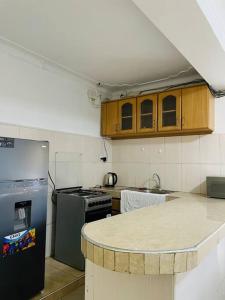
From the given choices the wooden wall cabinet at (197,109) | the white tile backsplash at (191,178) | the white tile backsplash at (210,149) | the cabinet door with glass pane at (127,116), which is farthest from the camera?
the cabinet door with glass pane at (127,116)

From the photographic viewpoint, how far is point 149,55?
91.4 inches

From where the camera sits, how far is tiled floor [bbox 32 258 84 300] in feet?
6.24

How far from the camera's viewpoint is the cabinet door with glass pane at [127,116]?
2.97m

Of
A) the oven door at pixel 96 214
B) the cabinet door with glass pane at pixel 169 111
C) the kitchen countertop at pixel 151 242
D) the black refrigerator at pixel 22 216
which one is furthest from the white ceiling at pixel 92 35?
the oven door at pixel 96 214

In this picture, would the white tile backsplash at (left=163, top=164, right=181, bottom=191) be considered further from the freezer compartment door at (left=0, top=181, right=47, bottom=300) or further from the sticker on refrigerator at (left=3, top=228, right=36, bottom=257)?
the sticker on refrigerator at (left=3, top=228, right=36, bottom=257)

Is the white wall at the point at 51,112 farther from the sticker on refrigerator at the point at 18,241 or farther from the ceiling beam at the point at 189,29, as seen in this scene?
the ceiling beam at the point at 189,29

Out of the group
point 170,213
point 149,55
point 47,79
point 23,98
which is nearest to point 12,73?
point 23,98

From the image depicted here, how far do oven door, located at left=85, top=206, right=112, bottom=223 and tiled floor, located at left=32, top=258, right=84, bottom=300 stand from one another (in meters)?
0.52

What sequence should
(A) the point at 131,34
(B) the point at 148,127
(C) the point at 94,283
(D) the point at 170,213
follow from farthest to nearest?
(B) the point at 148,127 → (A) the point at 131,34 → (D) the point at 170,213 → (C) the point at 94,283

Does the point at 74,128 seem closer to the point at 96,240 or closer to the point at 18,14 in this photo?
the point at 18,14

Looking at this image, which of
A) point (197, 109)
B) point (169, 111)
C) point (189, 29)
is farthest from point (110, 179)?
point (189, 29)

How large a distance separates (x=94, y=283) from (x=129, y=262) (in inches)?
14.8

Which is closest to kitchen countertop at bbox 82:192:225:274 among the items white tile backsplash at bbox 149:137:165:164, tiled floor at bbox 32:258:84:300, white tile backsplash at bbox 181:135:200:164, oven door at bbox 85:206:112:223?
oven door at bbox 85:206:112:223

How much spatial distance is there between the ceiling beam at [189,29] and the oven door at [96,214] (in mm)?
1655
